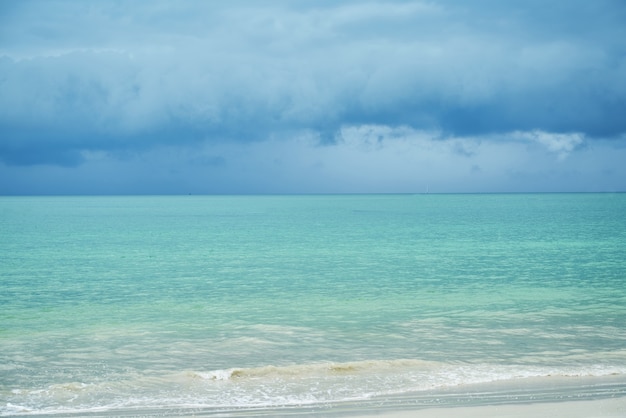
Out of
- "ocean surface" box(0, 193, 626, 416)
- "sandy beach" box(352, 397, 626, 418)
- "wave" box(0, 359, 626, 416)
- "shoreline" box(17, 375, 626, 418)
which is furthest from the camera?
"ocean surface" box(0, 193, 626, 416)

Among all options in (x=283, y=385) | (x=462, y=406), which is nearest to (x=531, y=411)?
(x=462, y=406)

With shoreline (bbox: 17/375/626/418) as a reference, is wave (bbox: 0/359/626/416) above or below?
below

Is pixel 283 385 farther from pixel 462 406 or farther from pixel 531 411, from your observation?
pixel 531 411

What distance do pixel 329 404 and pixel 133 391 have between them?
4.39 metres

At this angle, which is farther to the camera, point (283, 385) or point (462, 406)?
point (283, 385)

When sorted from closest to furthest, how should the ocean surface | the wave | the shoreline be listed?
the shoreline < the wave < the ocean surface

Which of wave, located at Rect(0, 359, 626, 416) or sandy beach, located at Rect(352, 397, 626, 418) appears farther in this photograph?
wave, located at Rect(0, 359, 626, 416)

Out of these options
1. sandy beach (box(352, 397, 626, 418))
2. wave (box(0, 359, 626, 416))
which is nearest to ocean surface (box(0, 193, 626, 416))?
wave (box(0, 359, 626, 416))

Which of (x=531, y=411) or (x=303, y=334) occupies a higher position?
(x=531, y=411)

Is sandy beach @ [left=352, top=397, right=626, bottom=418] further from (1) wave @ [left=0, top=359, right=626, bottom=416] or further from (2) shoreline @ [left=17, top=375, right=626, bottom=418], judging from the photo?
(1) wave @ [left=0, top=359, right=626, bottom=416]

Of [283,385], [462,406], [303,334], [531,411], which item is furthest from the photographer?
[303,334]

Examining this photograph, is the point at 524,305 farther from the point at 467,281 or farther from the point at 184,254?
the point at 184,254

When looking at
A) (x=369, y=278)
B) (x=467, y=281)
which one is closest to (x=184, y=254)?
(x=369, y=278)

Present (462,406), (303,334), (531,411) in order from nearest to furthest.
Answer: (531,411), (462,406), (303,334)
